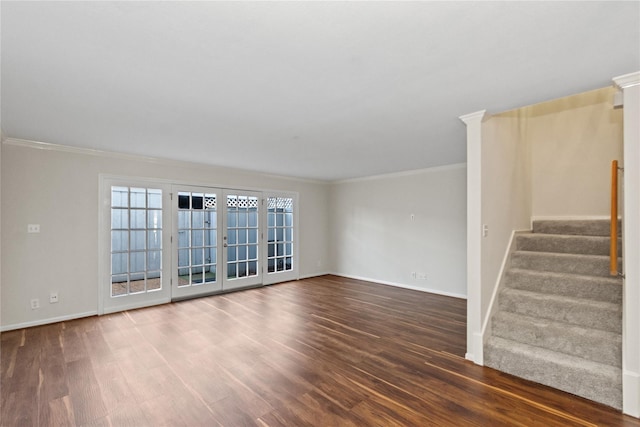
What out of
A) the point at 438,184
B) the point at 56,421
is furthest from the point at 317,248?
the point at 56,421

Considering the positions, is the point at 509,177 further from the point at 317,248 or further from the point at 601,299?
the point at 317,248

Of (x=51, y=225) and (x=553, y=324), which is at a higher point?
(x=51, y=225)

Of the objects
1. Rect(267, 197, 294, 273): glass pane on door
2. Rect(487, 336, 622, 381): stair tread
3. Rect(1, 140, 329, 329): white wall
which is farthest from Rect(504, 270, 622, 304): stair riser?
Rect(1, 140, 329, 329): white wall

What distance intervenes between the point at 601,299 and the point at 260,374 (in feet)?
10.4

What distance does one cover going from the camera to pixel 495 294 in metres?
3.01

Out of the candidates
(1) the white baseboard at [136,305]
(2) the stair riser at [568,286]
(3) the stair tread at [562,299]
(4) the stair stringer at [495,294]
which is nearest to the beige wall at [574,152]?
(4) the stair stringer at [495,294]

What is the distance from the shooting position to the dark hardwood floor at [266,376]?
80.2 inches

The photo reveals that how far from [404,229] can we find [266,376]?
423 centimetres

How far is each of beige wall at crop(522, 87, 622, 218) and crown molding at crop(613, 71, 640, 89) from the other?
181 centimetres

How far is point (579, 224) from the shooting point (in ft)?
11.9

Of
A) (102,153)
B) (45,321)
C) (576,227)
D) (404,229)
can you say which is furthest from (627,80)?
(45,321)

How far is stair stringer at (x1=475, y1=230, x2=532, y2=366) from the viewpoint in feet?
9.03

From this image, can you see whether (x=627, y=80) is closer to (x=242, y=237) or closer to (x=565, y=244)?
(x=565, y=244)

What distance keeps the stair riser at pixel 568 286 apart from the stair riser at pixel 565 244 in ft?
1.76
